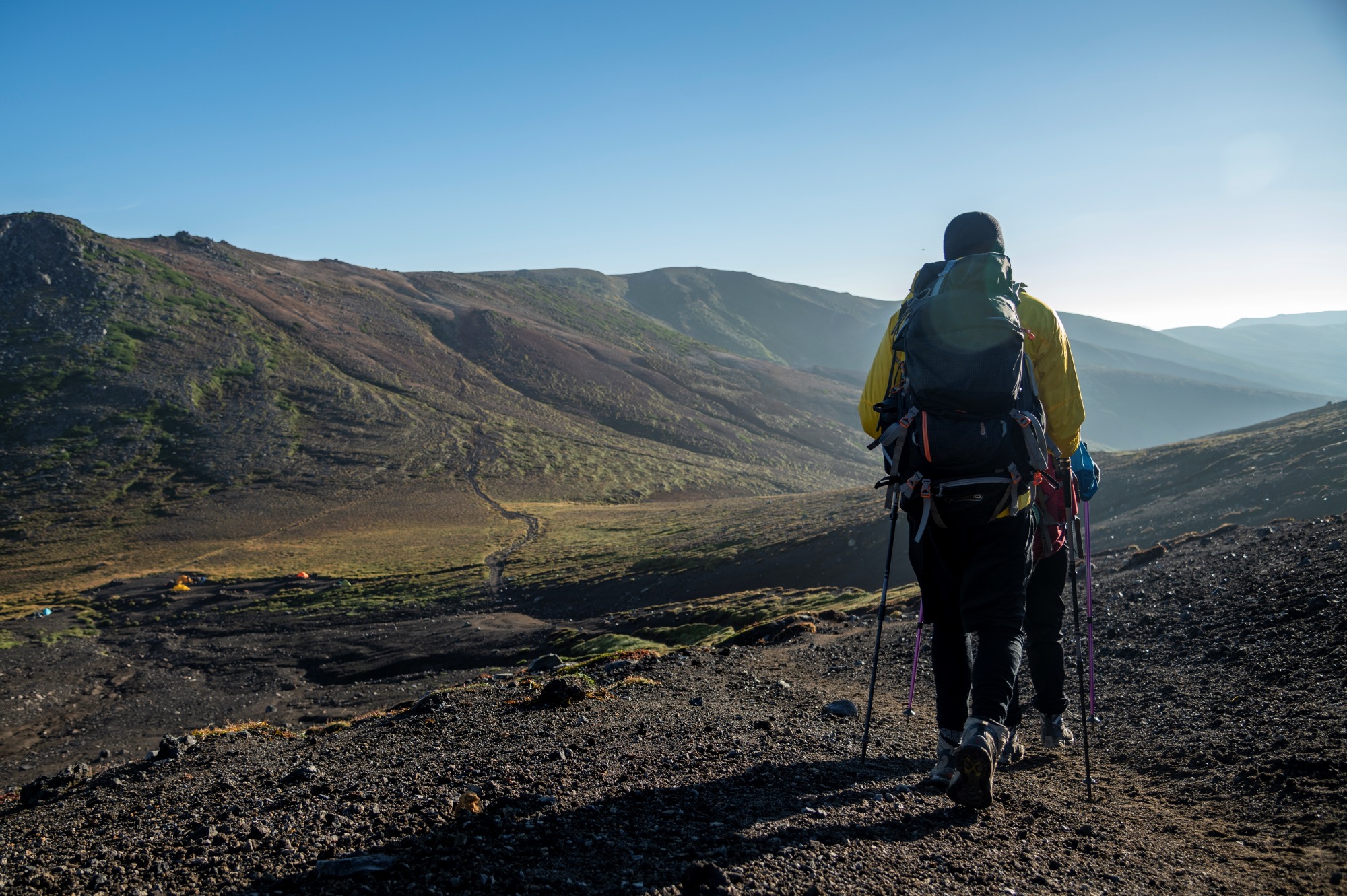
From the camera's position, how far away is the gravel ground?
10.8 feet

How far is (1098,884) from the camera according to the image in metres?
3.32

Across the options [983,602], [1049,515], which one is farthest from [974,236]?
[983,602]

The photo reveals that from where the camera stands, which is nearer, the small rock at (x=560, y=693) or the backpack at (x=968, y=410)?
the backpack at (x=968, y=410)

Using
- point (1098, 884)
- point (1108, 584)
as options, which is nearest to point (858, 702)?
point (1098, 884)

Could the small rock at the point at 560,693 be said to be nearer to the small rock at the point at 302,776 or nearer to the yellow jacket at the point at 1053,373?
the small rock at the point at 302,776

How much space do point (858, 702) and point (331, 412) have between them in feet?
307

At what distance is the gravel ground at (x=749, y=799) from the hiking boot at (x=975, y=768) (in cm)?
11

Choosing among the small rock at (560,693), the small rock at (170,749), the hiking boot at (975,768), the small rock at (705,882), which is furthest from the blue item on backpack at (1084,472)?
the small rock at (170,749)

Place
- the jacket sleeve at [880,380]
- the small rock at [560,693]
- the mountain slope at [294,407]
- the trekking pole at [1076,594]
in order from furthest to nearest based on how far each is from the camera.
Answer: the mountain slope at [294,407], the small rock at [560,693], the jacket sleeve at [880,380], the trekking pole at [1076,594]

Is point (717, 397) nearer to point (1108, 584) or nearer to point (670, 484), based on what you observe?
point (670, 484)


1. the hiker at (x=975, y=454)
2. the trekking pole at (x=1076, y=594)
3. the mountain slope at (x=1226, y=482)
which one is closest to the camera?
the hiker at (x=975, y=454)

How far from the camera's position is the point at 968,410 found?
164 inches

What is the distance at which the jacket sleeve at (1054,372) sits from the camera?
4.48 meters

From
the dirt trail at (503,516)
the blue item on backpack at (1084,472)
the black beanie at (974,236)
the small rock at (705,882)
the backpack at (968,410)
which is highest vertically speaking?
the black beanie at (974,236)
